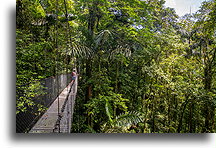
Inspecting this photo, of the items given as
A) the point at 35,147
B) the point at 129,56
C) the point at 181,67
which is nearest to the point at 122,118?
the point at 129,56

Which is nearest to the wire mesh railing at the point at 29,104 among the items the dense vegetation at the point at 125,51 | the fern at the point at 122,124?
the dense vegetation at the point at 125,51

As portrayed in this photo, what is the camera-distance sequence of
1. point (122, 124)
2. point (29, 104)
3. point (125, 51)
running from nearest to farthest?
point (29, 104) < point (122, 124) < point (125, 51)

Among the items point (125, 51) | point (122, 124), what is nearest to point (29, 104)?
point (122, 124)

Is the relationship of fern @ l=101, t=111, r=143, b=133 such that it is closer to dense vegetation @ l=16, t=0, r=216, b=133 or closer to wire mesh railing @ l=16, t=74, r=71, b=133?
dense vegetation @ l=16, t=0, r=216, b=133

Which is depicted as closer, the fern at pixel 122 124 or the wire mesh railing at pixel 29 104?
the wire mesh railing at pixel 29 104

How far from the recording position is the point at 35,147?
4.68ft

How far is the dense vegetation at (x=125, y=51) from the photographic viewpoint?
1.85 metres

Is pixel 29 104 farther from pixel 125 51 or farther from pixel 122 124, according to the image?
pixel 125 51

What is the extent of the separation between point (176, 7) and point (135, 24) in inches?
23.6

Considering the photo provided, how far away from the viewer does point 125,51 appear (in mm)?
2273

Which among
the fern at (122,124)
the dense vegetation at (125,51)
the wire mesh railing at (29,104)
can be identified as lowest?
the fern at (122,124)

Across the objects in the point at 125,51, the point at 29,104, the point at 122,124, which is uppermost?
the point at 125,51

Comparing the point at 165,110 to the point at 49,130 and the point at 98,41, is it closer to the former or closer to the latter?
the point at 98,41

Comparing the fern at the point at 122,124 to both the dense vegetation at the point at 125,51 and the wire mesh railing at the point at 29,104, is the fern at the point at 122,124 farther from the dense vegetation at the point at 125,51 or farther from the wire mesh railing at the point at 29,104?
the wire mesh railing at the point at 29,104
